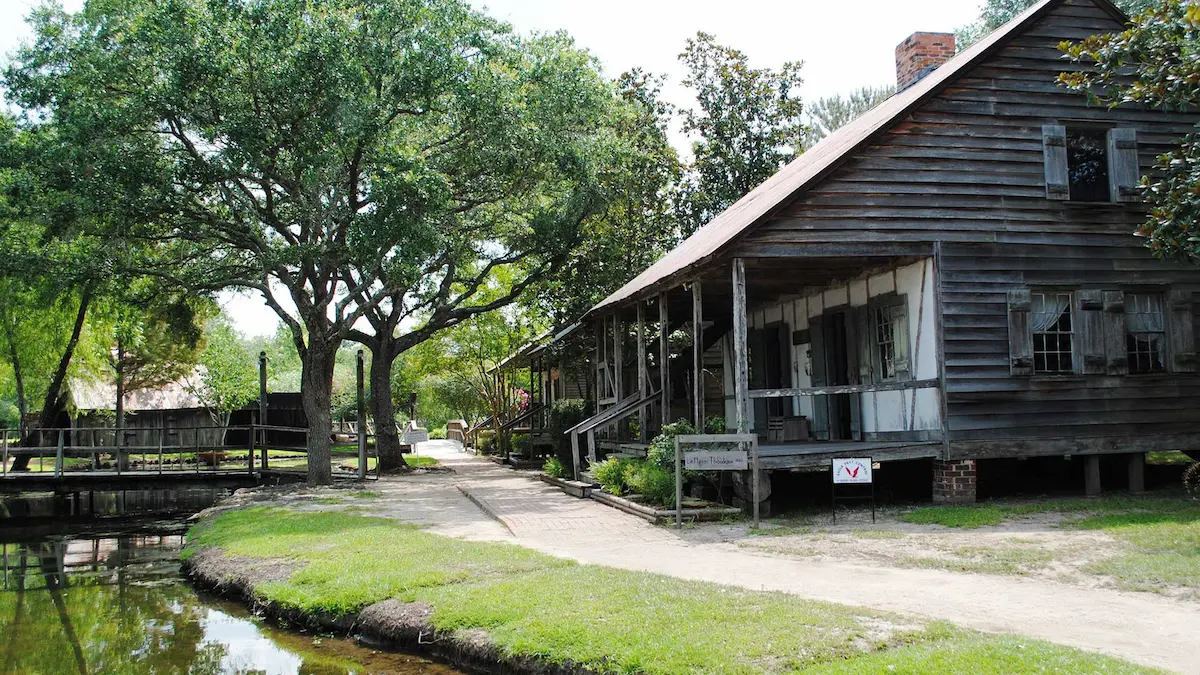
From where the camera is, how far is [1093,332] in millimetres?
15242

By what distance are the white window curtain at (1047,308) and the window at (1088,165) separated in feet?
6.64

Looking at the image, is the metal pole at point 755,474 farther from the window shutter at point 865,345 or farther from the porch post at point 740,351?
the window shutter at point 865,345

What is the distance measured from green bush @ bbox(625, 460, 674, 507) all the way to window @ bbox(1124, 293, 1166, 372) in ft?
26.6

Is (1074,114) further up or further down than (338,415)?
further up

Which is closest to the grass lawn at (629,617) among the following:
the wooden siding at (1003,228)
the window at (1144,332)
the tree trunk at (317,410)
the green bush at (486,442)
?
the wooden siding at (1003,228)

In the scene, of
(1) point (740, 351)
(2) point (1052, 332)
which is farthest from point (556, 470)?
(2) point (1052, 332)

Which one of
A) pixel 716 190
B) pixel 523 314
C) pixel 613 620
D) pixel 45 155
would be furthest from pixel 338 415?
pixel 613 620

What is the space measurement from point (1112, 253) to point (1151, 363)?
1.98 m

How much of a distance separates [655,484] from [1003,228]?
23.1 ft

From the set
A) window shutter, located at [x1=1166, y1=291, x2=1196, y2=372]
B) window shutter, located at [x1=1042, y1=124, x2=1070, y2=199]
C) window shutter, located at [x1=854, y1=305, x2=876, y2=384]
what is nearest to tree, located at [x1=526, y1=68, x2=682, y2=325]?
window shutter, located at [x1=854, y1=305, x2=876, y2=384]

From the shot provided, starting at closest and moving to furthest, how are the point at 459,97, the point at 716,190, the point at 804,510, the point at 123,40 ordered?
the point at 804,510, the point at 123,40, the point at 459,97, the point at 716,190

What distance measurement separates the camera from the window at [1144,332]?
1554 cm

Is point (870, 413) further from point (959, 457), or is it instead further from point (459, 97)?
point (459, 97)

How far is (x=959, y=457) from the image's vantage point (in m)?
14.5
